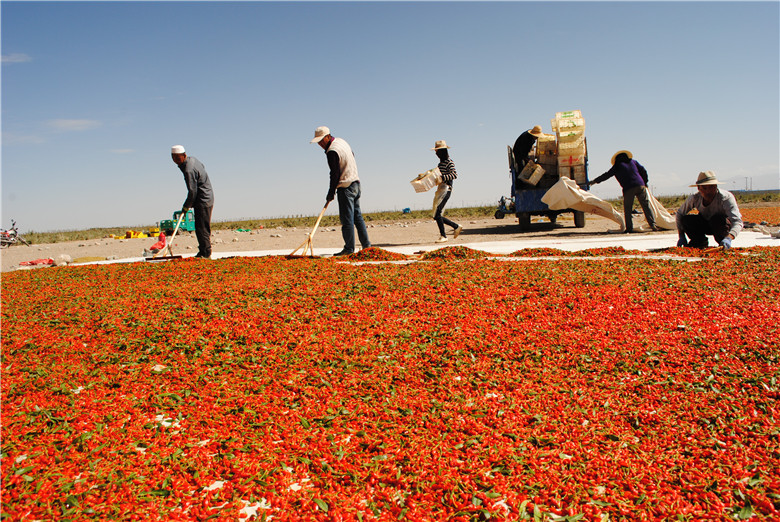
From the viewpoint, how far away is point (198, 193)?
7172mm

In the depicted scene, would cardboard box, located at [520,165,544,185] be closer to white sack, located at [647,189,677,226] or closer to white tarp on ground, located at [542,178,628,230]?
white tarp on ground, located at [542,178,628,230]

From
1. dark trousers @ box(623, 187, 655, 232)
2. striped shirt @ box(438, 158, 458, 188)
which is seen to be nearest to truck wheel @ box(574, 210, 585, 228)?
dark trousers @ box(623, 187, 655, 232)

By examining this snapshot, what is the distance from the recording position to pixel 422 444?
192 centimetres

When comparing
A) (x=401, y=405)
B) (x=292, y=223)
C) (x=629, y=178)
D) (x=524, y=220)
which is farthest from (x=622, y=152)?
(x=292, y=223)

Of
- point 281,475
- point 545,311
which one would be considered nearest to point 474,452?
point 281,475

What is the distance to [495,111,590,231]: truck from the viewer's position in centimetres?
1156

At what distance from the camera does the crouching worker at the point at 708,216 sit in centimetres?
605

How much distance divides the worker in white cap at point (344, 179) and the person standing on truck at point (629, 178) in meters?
5.87

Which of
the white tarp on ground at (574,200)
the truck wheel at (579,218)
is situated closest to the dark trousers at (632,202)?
the white tarp on ground at (574,200)

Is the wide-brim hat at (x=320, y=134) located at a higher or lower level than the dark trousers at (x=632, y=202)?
higher

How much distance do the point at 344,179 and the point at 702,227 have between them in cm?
496

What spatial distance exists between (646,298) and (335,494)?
10.4 ft

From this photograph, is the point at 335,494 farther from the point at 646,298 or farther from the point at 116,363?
the point at 646,298

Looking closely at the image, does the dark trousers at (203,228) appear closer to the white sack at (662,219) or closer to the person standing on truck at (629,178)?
the person standing on truck at (629,178)
